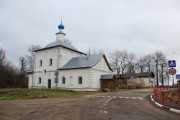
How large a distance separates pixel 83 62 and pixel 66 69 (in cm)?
356

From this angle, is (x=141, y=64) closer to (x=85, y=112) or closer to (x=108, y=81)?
(x=108, y=81)

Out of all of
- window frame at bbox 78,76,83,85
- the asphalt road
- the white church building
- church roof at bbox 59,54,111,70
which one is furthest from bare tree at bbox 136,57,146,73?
the asphalt road

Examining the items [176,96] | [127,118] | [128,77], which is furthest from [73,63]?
[127,118]

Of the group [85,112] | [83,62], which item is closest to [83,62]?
[83,62]

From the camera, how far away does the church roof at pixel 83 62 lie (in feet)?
118

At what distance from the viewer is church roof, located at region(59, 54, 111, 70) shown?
36062mm

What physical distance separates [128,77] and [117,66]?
13.0 meters

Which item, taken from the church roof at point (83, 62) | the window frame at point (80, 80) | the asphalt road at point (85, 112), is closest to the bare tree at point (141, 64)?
the church roof at point (83, 62)

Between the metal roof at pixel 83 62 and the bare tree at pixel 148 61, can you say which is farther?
the bare tree at pixel 148 61

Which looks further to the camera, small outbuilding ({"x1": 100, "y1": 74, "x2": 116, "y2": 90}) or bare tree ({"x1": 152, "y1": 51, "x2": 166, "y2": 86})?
bare tree ({"x1": 152, "y1": 51, "x2": 166, "y2": 86})

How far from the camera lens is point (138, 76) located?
193 feet

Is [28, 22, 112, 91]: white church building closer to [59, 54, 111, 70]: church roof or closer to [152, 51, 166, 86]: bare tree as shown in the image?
[59, 54, 111, 70]: church roof

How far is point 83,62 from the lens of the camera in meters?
37.8

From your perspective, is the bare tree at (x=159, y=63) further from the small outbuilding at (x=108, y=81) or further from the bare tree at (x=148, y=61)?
the small outbuilding at (x=108, y=81)
